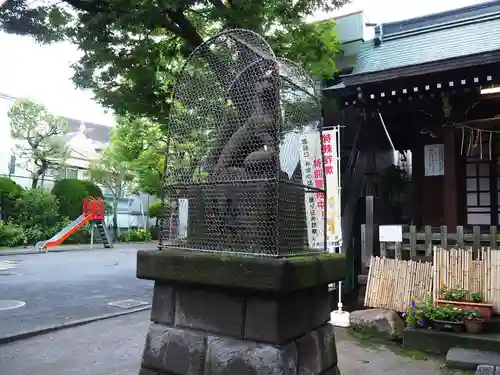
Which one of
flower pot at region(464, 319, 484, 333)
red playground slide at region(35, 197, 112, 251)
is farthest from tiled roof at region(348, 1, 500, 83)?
red playground slide at region(35, 197, 112, 251)

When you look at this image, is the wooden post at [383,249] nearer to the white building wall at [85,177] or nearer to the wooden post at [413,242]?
the wooden post at [413,242]

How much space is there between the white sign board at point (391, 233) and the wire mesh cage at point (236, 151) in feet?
16.2

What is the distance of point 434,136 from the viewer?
1081cm

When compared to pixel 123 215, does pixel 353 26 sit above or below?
above

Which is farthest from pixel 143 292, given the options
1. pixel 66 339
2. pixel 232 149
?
pixel 232 149

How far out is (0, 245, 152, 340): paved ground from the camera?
884 cm

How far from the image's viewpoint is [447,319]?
6957mm

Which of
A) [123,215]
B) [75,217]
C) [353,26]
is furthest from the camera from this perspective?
[123,215]

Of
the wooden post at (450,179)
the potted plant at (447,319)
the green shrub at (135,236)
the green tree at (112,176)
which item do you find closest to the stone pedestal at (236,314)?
the potted plant at (447,319)

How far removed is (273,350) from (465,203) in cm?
941

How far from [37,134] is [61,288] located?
1926 centimetres

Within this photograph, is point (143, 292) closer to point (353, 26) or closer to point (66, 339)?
point (66, 339)

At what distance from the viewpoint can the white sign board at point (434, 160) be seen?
11.3m

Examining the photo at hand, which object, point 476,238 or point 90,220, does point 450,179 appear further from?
point 90,220
